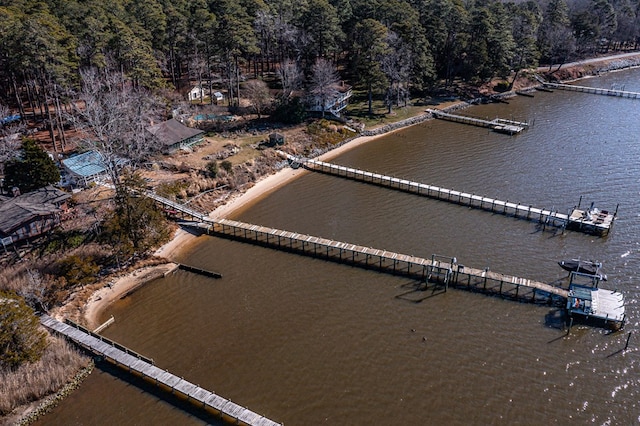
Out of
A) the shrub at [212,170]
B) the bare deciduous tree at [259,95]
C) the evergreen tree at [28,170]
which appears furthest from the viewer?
the bare deciduous tree at [259,95]

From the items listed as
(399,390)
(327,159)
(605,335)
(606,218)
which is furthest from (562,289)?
(327,159)

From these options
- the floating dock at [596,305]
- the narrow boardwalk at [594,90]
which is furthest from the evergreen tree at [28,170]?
the narrow boardwalk at [594,90]

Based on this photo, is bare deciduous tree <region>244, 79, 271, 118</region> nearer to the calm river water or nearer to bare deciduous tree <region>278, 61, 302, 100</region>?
bare deciduous tree <region>278, 61, 302, 100</region>

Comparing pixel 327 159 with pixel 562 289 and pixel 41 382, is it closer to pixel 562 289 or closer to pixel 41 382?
pixel 562 289

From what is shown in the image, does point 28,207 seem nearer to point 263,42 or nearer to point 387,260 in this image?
point 387,260

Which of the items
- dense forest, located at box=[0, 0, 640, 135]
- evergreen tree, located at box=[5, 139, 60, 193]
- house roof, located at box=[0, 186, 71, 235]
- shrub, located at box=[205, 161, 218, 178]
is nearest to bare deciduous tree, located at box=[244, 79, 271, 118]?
dense forest, located at box=[0, 0, 640, 135]

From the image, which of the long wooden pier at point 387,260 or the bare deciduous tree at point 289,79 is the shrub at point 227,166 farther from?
the bare deciduous tree at point 289,79
